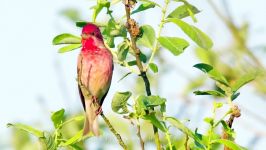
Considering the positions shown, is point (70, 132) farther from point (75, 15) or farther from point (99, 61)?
point (75, 15)

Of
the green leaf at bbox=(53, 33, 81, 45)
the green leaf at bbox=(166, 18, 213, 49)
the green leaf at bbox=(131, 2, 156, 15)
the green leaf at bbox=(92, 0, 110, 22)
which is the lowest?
the green leaf at bbox=(53, 33, 81, 45)

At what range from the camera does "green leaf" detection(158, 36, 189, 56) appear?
9.09 feet

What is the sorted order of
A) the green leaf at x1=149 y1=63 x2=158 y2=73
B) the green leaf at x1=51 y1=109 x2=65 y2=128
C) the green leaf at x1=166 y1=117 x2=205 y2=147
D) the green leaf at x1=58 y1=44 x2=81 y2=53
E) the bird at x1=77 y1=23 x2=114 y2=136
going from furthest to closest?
the bird at x1=77 y1=23 x2=114 y2=136 < the green leaf at x1=58 y1=44 x2=81 y2=53 < the green leaf at x1=51 y1=109 x2=65 y2=128 < the green leaf at x1=149 y1=63 x2=158 y2=73 < the green leaf at x1=166 y1=117 x2=205 y2=147

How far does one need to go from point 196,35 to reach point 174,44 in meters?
0.15

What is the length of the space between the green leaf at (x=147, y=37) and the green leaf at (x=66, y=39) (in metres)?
0.34

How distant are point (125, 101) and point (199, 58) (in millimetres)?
1928

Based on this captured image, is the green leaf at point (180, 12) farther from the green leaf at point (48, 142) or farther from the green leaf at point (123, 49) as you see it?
the green leaf at point (48, 142)

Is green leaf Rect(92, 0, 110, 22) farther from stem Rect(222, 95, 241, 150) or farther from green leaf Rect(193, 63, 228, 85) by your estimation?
stem Rect(222, 95, 241, 150)

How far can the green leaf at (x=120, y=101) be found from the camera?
2816 mm

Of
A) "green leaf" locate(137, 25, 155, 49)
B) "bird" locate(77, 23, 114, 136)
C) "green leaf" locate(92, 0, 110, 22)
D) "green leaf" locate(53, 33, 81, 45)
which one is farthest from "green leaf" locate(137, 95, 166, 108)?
"bird" locate(77, 23, 114, 136)

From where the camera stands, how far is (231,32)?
3.82m

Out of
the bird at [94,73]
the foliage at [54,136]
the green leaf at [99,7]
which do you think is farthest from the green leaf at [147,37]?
the bird at [94,73]

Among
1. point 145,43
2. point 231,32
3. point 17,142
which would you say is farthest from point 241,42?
point 17,142

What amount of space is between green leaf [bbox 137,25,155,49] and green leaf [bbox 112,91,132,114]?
0.25 m
